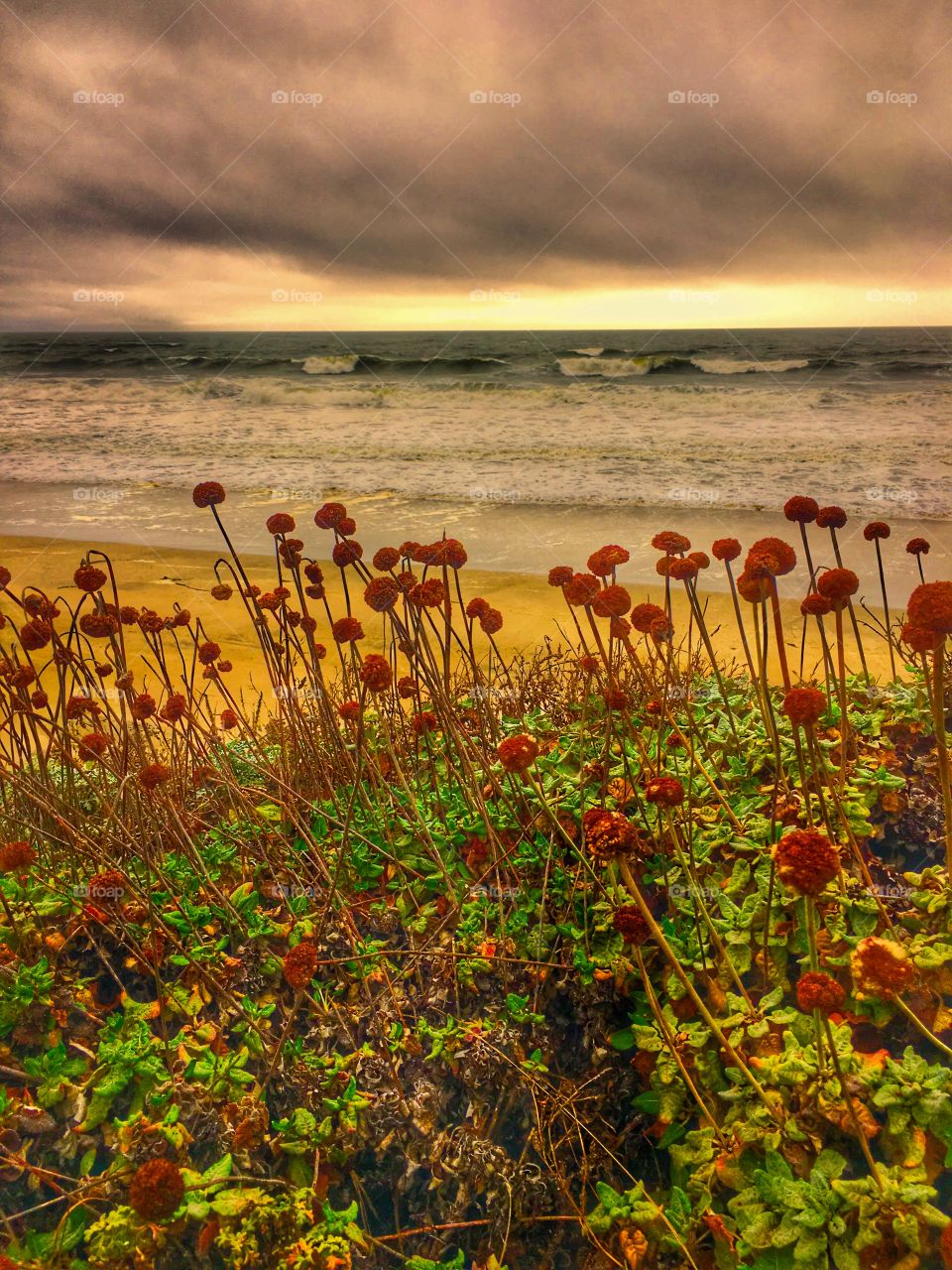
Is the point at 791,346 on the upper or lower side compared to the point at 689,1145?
upper

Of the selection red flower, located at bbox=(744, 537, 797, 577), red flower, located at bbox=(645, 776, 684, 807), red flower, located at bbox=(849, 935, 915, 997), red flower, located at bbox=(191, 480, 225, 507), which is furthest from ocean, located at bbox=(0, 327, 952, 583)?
red flower, located at bbox=(849, 935, 915, 997)

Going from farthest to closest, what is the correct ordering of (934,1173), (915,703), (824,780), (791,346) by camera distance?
1. (791,346)
2. (915,703)
3. (824,780)
4. (934,1173)

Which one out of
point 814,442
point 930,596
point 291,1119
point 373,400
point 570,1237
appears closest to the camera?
point 930,596

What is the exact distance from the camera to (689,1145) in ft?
5.70

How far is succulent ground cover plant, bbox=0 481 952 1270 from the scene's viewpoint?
1621 mm

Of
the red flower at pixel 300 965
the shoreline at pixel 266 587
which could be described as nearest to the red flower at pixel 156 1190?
the red flower at pixel 300 965

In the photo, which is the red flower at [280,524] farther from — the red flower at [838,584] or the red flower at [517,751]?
the red flower at [838,584]

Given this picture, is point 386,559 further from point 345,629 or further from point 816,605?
point 816,605

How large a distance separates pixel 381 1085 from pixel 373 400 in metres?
23.8

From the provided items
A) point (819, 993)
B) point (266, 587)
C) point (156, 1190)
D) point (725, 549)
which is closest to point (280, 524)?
point (725, 549)

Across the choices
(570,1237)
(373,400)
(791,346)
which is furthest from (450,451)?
(791,346)

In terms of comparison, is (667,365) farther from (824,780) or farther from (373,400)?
(824,780)

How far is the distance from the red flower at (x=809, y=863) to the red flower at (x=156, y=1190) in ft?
3.43

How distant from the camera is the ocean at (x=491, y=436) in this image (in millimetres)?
10812
